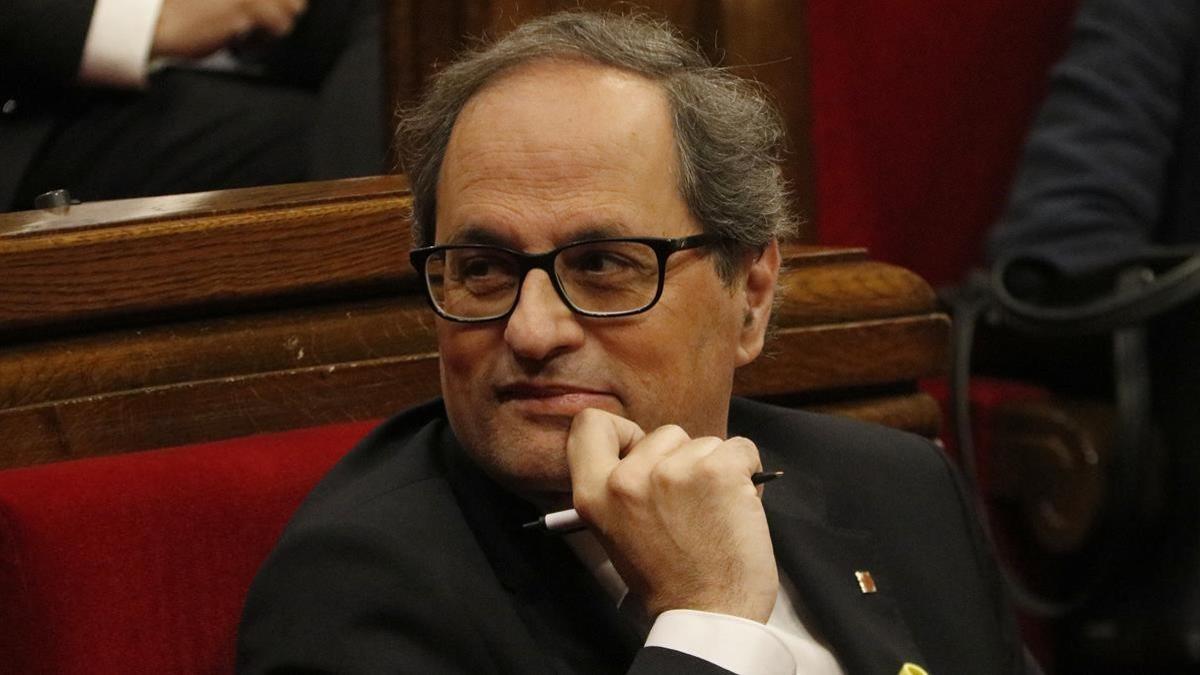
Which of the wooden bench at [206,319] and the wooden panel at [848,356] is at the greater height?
the wooden bench at [206,319]

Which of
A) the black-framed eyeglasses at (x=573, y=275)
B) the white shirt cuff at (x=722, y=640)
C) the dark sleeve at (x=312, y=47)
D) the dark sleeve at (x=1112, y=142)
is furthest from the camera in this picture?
the dark sleeve at (x=1112, y=142)

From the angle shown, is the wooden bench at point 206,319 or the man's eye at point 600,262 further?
the wooden bench at point 206,319

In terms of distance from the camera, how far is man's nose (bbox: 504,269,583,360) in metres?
1.11

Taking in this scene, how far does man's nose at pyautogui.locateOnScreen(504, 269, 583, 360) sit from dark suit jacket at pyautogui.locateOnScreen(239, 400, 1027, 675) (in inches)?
4.3

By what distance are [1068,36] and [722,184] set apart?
1.46 metres

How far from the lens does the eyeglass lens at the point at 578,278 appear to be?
3.74 feet

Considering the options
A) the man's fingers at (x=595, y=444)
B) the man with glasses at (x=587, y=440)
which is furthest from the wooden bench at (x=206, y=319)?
the man's fingers at (x=595, y=444)

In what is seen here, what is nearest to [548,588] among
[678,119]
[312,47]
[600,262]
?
[600,262]

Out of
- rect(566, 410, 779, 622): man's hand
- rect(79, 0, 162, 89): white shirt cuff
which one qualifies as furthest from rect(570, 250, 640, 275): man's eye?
rect(79, 0, 162, 89): white shirt cuff

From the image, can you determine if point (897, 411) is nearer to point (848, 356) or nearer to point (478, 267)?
point (848, 356)

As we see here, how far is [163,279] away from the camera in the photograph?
134 centimetres

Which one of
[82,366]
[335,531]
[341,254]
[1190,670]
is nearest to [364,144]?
[341,254]

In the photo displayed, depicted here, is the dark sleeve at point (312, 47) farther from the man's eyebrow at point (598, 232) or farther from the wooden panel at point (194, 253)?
the man's eyebrow at point (598, 232)

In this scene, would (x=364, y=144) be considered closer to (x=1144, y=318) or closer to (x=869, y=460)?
(x=869, y=460)
